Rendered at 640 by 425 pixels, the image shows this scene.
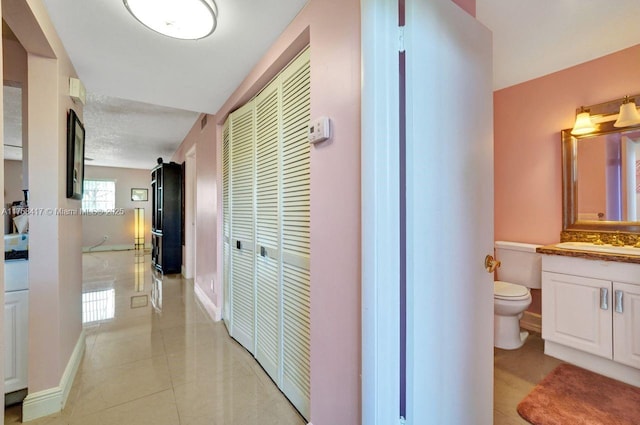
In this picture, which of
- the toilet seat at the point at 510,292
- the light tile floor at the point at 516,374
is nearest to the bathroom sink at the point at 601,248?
the toilet seat at the point at 510,292

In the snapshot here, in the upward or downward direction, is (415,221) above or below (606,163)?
below

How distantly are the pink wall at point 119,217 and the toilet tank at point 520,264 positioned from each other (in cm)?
896

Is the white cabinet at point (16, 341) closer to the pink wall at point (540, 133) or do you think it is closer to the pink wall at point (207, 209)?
the pink wall at point (207, 209)

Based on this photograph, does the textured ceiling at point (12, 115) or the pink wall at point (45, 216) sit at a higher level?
the textured ceiling at point (12, 115)

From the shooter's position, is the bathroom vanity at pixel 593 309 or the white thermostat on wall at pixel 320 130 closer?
the white thermostat on wall at pixel 320 130

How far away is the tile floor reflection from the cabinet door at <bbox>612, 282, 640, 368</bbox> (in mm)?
2129

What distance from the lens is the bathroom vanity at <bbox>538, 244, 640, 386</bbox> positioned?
1772 millimetres

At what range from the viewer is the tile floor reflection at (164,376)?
1.57 meters

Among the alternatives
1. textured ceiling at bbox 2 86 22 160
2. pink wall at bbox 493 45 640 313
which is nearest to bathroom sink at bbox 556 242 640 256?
pink wall at bbox 493 45 640 313

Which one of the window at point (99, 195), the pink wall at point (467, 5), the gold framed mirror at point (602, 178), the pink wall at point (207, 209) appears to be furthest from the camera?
the window at point (99, 195)

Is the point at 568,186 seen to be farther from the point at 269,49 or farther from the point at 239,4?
the point at 239,4

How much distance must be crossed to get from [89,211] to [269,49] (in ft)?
27.6

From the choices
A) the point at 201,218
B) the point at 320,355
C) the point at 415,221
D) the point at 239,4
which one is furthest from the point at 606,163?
the point at 201,218

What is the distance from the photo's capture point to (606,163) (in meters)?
2.16
